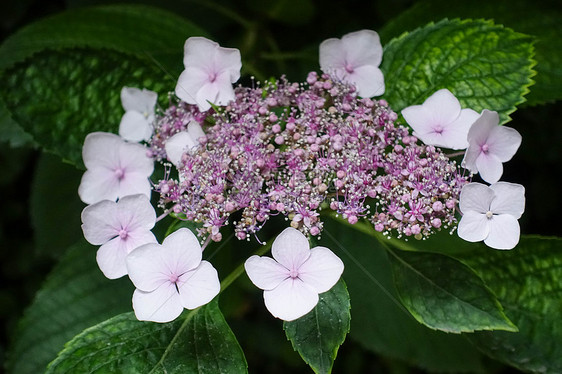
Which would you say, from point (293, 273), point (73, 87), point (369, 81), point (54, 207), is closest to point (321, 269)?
point (293, 273)

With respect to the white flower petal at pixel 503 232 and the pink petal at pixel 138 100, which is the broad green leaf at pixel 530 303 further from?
the pink petal at pixel 138 100

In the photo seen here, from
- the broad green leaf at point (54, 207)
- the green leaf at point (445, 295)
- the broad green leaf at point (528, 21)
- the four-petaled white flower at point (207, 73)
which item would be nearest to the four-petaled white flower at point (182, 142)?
the four-petaled white flower at point (207, 73)

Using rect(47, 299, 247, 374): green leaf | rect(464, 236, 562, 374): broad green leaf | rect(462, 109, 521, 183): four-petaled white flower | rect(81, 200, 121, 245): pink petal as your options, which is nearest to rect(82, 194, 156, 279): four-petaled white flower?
rect(81, 200, 121, 245): pink petal

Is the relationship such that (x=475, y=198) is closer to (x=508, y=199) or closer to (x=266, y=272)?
(x=508, y=199)

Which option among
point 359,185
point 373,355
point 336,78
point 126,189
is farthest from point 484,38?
point 373,355

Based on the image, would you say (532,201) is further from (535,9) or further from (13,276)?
(13,276)
